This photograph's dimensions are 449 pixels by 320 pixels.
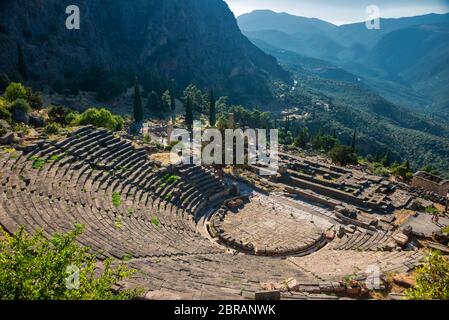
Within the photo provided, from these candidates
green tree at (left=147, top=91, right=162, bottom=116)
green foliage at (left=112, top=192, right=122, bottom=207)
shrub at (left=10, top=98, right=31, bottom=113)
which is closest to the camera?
green foliage at (left=112, top=192, right=122, bottom=207)

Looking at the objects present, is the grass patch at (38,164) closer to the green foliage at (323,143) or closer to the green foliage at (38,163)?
the green foliage at (38,163)

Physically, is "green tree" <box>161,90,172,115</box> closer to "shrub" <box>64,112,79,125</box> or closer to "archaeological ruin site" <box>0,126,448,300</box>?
"shrub" <box>64,112,79,125</box>

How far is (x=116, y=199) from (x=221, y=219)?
32.5 feet

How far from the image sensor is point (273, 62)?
19025cm

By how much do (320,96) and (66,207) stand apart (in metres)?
160

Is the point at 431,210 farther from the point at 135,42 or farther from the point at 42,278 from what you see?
the point at 135,42

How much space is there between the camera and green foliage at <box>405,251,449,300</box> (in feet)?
32.7

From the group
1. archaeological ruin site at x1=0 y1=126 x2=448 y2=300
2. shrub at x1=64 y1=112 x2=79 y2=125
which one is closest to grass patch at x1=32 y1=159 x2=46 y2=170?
archaeological ruin site at x1=0 y1=126 x2=448 y2=300

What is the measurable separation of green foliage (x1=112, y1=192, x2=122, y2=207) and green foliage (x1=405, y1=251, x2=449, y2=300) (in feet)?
Answer: 61.6

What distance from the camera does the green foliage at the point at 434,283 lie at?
9961 millimetres

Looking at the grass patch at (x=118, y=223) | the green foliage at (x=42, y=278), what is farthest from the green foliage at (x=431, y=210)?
the green foliage at (x=42, y=278)
